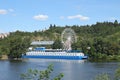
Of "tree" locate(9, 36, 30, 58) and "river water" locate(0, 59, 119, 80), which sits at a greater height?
"tree" locate(9, 36, 30, 58)

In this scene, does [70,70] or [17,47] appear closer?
[70,70]

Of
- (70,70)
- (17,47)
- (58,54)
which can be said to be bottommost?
(70,70)

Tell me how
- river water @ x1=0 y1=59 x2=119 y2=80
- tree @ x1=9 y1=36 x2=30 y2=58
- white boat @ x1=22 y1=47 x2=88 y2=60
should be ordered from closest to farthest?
1. river water @ x1=0 y1=59 x2=119 y2=80
2. white boat @ x1=22 y1=47 x2=88 y2=60
3. tree @ x1=9 y1=36 x2=30 y2=58

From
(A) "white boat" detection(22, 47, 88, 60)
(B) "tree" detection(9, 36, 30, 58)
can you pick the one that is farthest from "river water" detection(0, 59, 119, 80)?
(B) "tree" detection(9, 36, 30, 58)

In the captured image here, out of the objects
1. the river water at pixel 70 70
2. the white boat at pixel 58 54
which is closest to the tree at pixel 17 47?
the white boat at pixel 58 54

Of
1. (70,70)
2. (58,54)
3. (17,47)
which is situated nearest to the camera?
(70,70)

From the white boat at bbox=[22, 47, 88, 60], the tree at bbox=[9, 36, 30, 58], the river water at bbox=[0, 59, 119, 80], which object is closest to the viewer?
the river water at bbox=[0, 59, 119, 80]

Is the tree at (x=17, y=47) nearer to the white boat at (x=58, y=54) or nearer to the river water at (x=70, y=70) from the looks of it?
the white boat at (x=58, y=54)

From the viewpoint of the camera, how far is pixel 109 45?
99.5 m

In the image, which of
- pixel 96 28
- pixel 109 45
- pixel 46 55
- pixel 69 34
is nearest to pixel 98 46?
pixel 109 45

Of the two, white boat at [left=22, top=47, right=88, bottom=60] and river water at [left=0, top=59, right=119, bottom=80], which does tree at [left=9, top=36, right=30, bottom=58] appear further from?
river water at [left=0, top=59, right=119, bottom=80]

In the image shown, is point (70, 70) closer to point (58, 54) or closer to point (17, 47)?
point (17, 47)

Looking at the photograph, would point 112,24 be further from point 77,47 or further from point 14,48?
point 14,48

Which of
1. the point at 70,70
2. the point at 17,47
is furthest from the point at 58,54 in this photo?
the point at 70,70
